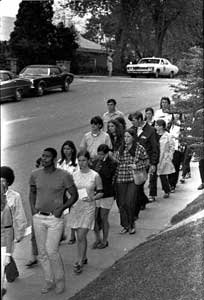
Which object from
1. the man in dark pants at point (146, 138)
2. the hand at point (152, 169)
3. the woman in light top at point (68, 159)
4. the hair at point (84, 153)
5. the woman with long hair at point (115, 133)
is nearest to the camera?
the woman in light top at point (68, 159)

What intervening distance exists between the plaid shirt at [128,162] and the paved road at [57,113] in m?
1.10

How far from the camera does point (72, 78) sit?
165 inches

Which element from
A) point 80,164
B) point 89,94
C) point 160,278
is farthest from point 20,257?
point 89,94

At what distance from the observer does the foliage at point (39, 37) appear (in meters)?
3.57

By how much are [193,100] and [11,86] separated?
4.10 meters

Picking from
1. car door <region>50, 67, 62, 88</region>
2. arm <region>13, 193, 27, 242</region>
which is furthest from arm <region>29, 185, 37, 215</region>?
car door <region>50, 67, 62, 88</region>

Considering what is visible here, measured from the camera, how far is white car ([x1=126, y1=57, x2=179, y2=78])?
4.83 meters

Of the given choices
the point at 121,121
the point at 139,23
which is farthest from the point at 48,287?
the point at 139,23

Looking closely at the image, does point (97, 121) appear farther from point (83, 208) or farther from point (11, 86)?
point (11, 86)

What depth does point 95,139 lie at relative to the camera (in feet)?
19.7

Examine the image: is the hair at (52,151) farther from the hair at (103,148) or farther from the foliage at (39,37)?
the hair at (103,148)

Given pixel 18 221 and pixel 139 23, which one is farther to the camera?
pixel 18 221

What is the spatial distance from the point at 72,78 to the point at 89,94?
1.65 feet

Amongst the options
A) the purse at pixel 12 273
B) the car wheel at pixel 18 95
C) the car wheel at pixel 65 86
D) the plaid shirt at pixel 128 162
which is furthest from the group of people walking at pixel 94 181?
the car wheel at pixel 18 95
